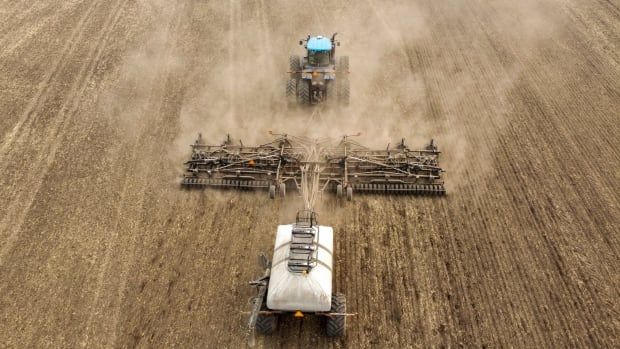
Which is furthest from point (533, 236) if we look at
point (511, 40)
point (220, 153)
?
point (511, 40)

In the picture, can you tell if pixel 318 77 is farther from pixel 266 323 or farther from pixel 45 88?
pixel 45 88

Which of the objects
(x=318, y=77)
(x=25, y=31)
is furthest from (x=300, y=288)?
(x=25, y=31)

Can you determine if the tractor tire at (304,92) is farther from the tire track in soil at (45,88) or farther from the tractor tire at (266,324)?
the tire track in soil at (45,88)

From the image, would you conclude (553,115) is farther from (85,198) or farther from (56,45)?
(56,45)

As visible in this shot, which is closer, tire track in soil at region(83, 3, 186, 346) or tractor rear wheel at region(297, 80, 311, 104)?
tire track in soil at region(83, 3, 186, 346)

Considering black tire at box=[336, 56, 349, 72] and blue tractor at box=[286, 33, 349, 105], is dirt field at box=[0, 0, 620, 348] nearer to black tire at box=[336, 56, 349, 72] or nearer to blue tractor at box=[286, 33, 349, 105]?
blue tractor at box=[286, 33, 349, 105]

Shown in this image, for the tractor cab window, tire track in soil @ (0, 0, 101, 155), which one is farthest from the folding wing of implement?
tire track in soil @ (0, 0, 101, 155)
